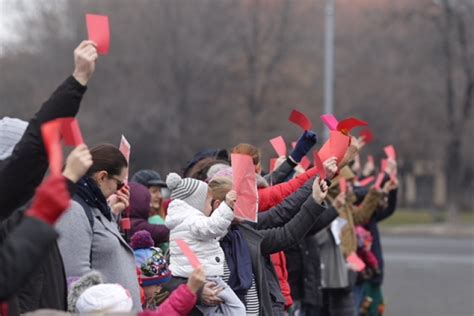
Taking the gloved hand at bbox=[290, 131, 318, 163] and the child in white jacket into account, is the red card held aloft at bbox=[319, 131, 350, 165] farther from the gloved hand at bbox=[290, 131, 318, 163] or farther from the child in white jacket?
the gloved hand at bbox=[290, 131, 318, 163]

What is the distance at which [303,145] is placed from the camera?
688 cm

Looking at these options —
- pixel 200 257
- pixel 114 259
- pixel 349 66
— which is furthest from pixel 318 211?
pixel 349 66

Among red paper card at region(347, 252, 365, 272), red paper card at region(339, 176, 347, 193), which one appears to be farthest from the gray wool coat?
red paper card at region(347, 252, 365, 272)

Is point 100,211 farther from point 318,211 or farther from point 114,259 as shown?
point 318,211

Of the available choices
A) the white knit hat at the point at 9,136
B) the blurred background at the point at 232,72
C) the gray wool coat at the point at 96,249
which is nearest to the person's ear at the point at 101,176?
the gray wool coat at the point at 96,249

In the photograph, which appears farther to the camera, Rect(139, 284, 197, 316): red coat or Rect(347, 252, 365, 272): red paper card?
Rect(347, 252, 365, 272): red paper card

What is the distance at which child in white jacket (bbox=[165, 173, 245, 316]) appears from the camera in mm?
4840

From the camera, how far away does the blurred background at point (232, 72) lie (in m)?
32.8

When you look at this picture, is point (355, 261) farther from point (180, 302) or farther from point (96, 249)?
point (180, 302)

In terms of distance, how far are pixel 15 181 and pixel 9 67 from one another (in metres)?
27.0

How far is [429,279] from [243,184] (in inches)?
468

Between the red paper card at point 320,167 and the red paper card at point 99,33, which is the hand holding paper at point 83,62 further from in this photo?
the red paper card at point 320,167

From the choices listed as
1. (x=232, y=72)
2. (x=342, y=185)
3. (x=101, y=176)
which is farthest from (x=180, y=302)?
(x=232, y=72)

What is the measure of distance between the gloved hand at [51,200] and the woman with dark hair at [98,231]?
1312mm
